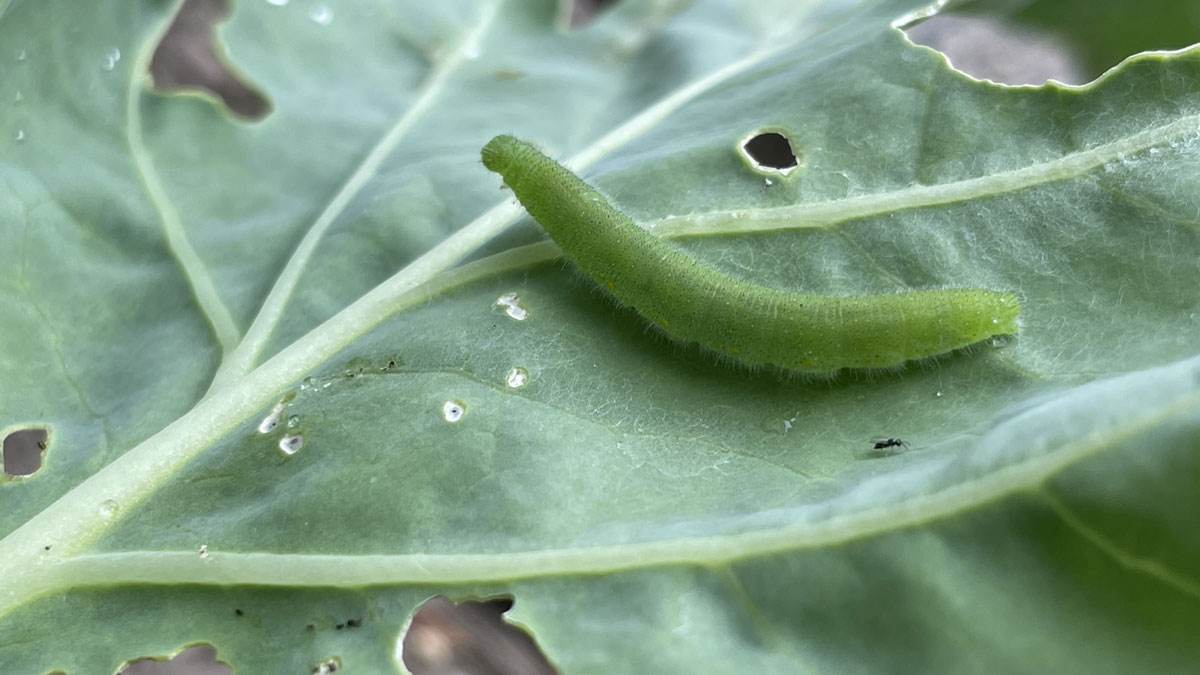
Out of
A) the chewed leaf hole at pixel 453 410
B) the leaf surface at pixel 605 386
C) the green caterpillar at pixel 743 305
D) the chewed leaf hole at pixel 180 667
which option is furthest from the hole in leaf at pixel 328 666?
the chewed leaf hole at pixel 180 667

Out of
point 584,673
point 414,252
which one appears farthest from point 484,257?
point 584,673

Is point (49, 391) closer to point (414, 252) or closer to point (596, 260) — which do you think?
point (414, 252)

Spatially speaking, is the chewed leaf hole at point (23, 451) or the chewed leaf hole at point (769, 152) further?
the chewed leaf hole at point (769, 152)

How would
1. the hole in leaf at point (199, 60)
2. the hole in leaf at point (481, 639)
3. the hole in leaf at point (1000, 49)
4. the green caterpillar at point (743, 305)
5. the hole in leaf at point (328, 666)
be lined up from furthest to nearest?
the hole in leaf at point (199, 60) < the hole in leaf at point (481, 639) < the hole in leaf at point (1000, 49) < the green caterpillar at point (743, 305) < the hole in leaf at point (328, 666)

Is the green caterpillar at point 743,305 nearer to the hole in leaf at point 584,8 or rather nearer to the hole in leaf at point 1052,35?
the hole in leaf at point 1052,35

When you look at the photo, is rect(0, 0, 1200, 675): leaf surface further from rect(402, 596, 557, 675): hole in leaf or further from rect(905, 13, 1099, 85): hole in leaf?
rect(402, 596, 557, 675): hole in leaf

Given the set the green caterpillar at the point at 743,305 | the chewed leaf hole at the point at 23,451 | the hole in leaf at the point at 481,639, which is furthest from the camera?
the hole in leaf at the point at 481,639
